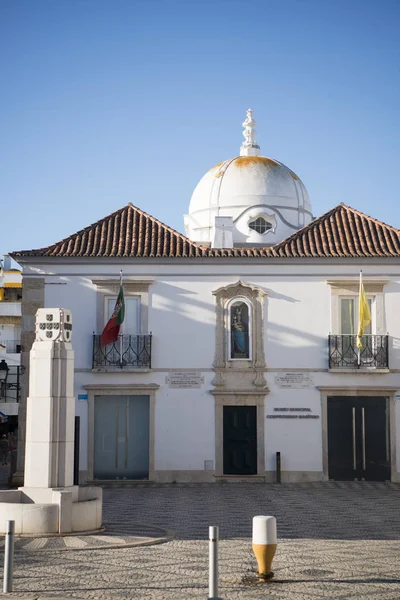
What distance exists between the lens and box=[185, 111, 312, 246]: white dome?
113 ft

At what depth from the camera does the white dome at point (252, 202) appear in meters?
34.5

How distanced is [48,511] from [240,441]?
1195 centimetres

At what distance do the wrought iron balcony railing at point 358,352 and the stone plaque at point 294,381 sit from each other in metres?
0.73

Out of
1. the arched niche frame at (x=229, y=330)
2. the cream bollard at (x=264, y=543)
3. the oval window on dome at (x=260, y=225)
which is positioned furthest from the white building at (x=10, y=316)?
the cream bollard at (x=264, y=543)

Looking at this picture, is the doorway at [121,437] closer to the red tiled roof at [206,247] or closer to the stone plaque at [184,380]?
the stone plaque at [184,380]

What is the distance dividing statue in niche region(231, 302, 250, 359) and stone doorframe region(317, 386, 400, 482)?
2387 mm

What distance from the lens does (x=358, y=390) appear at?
26.5 meters

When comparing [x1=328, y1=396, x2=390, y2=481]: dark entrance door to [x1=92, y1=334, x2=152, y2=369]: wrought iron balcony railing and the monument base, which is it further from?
the monument base

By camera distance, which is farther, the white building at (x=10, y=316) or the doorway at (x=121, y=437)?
the white building at (x=10, y=316)

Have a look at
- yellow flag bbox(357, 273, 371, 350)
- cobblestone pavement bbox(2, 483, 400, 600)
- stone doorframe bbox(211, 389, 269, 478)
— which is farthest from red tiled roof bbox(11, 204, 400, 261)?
cobblestone pavement bbox(2, 483, 400, 600)

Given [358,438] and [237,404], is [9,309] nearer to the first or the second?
[237,404]

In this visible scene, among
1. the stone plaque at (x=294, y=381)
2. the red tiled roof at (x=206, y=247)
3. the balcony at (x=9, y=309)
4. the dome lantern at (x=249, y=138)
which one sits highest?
the dome lantern at (x=249, y=138)

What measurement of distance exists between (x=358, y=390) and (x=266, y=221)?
9.87m

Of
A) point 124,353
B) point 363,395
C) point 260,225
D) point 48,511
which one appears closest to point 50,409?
point 48,511
